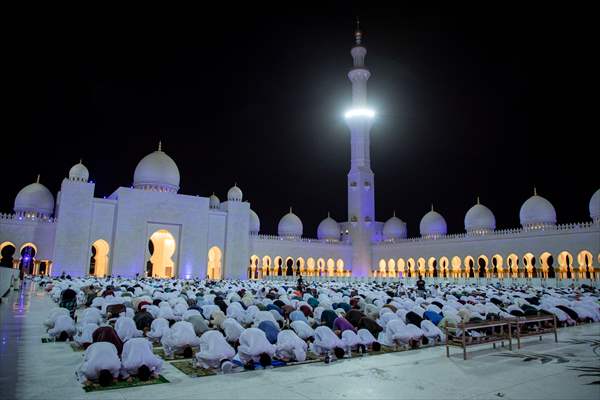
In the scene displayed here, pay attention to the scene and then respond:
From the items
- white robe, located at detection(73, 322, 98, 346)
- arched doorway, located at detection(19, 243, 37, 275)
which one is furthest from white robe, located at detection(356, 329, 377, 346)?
arched doorway, located at detection(19, 243, 37, 275)

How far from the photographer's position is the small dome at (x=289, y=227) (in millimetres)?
38750

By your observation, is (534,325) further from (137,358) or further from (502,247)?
(502,247)

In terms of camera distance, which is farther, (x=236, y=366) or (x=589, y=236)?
(x=589, y=236)

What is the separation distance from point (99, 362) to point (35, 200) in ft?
90.2

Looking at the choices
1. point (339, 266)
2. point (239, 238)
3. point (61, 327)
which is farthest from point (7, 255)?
point (61, 327)

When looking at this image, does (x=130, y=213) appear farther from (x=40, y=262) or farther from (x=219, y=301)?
(x=219, y=301)

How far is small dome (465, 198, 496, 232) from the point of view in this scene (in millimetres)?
32094

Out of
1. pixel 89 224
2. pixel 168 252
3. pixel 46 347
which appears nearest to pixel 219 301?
pixel 46 347

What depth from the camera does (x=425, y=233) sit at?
3616cm

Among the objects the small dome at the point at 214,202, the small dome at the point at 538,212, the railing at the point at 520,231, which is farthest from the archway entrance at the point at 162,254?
the small dome at the point at 538,212

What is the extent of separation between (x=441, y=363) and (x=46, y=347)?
6.03 m

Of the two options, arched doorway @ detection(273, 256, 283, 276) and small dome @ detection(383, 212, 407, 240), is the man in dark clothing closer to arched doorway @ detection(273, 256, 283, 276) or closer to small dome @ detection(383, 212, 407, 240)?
arched doorway @ detection(273, 256, 283, 276)

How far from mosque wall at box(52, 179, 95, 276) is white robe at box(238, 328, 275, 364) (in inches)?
897

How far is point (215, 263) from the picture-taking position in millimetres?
31906
